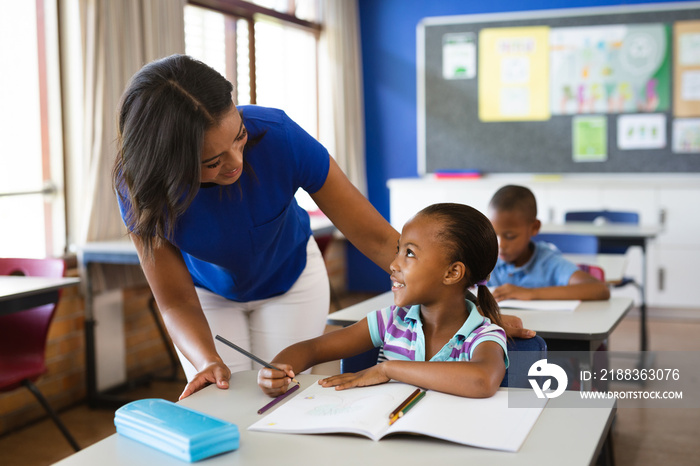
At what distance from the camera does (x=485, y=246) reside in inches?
57.1

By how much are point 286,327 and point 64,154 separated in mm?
2174

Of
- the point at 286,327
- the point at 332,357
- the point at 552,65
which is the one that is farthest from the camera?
the point at 552,65

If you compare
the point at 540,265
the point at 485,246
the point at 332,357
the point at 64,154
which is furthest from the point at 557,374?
the point at 64,154

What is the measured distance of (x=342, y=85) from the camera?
18.6 ft

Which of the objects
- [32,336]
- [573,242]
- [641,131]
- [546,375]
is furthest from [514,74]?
[546,375]

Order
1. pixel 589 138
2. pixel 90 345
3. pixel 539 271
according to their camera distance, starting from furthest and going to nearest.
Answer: pixel 589 138 → pixel 90 345 → pixel 539 271

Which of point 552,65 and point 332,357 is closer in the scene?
point 332,357

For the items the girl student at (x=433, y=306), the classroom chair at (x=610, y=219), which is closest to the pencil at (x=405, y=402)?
the girl student at (x=433, y=306)

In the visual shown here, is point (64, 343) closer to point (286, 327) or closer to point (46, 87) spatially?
point (46, 87)

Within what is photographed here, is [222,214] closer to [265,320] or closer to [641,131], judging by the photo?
[265,320]

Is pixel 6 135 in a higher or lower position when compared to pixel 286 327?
higher

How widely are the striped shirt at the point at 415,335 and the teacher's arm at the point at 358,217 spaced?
116 millimetres

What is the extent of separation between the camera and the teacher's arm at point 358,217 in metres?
1.56

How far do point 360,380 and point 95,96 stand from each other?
2.57m
